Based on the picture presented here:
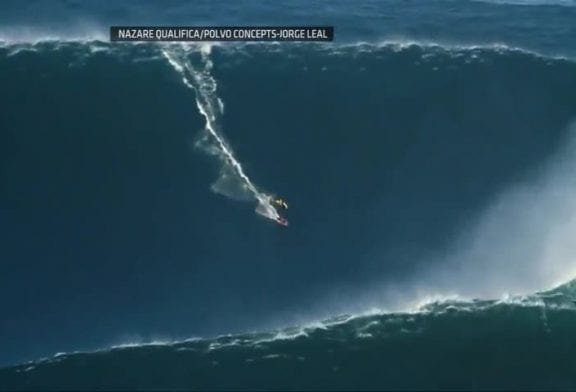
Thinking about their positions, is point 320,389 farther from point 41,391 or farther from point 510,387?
point 41,391

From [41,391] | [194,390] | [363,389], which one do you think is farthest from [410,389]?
[41,391]

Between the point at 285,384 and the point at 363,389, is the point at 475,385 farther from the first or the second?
the point at 285,384

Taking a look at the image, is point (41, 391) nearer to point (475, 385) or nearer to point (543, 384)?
point (475, 385)

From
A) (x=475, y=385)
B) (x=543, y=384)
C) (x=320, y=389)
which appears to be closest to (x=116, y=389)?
(x=320, y=389)

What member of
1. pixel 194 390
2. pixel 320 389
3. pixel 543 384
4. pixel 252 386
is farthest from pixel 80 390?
pixel 543 384

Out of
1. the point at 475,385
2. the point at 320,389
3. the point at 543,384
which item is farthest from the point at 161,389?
the point at 543,384

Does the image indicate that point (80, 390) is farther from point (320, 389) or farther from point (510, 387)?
point (510, 387)
